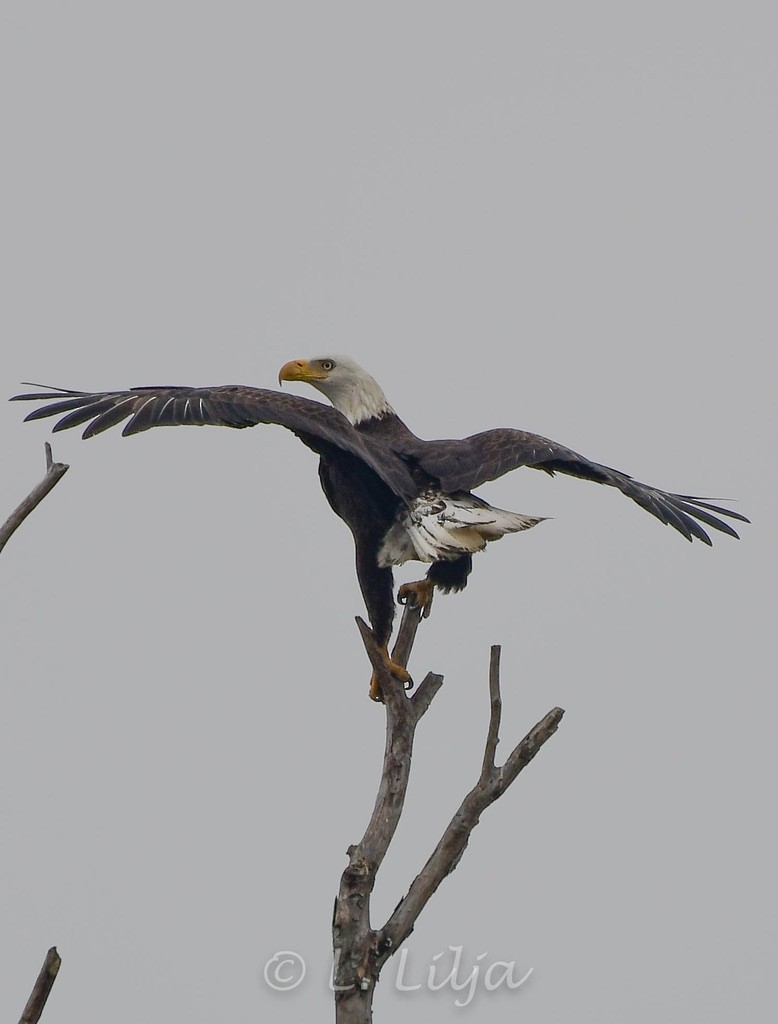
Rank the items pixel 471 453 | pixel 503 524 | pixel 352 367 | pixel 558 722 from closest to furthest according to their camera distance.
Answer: pixel 558 722, pixel 503 524, pixel 471 453, pixel 352 367

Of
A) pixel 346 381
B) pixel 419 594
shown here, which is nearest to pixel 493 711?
pixel 419 594

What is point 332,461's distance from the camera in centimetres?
795

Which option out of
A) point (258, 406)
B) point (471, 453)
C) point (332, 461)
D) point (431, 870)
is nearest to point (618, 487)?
point (471, 453)

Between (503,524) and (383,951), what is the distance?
2182 mm

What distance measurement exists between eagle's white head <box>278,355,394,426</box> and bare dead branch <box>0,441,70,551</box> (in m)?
4.14

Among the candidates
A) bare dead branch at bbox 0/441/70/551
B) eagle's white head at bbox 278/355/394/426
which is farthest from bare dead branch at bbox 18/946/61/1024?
eagle's white head at bbox 278/355/394/426

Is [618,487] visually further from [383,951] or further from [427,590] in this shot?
[383,951]

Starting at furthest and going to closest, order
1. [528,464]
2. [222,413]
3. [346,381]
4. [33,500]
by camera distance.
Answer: [346,381] < [528,464] < [222,413] < [33,500]

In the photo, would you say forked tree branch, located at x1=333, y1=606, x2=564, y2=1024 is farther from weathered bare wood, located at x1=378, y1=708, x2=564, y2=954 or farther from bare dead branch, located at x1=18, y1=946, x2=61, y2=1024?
bare dead branch, located at x1=18, y1=946, x2=61, y2=1024

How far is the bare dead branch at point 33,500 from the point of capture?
4551 mm

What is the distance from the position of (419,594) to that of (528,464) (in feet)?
2.99

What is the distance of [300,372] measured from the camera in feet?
29.0

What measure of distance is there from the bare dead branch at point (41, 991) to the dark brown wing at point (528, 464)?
358 centimetres

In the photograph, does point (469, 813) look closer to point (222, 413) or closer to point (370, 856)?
point (370, 856)
